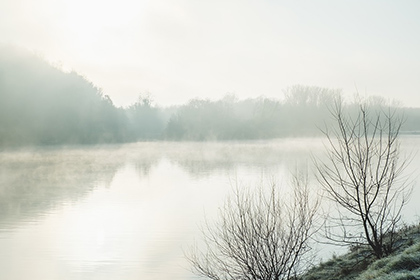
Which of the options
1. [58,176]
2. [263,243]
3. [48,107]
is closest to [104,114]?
[48,107]

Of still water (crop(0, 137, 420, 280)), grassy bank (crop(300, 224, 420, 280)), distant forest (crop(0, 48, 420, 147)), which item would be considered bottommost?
still water (crop(0, 137, 420, 280))

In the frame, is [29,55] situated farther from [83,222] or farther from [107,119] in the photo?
[83,222]

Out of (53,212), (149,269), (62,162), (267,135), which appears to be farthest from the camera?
(267,135)

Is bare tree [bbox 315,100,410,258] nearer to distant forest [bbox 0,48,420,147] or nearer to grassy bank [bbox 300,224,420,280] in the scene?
grassy bank [bbox 300,224,420,280]

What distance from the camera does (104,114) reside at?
302 feet

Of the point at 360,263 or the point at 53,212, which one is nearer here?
the point at 360,263

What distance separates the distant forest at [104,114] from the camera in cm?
8312

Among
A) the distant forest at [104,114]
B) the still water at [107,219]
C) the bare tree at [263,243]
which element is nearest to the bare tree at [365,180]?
the bare tree at [263,243]

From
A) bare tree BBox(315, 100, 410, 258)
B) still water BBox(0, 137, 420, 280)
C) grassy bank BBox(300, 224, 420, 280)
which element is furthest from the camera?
still water BBox(0, 137, 420, 280)

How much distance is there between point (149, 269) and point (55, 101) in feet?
266

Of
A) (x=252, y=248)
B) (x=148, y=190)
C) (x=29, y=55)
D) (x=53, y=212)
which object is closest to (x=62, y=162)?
(x=148, y=190)

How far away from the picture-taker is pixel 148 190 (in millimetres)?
32156

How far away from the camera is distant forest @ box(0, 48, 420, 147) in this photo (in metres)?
83.1

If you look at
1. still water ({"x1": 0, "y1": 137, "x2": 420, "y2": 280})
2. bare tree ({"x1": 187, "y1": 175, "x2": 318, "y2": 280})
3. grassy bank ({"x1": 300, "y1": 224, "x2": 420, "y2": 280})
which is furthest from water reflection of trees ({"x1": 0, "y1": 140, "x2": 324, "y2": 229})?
grassy bank ({"x1": 300, "y1": 224, "x2": 420, "y2": 280})
